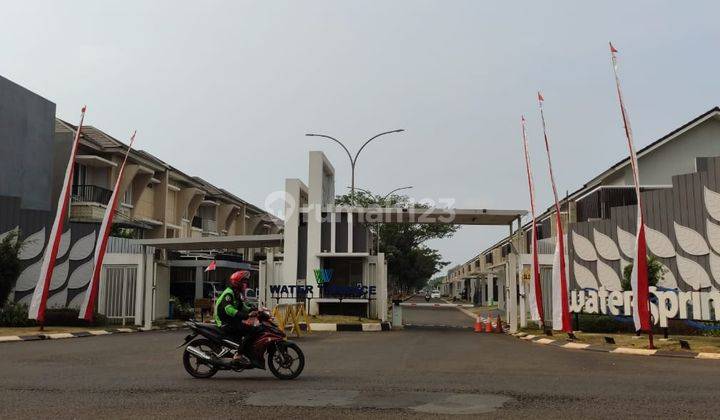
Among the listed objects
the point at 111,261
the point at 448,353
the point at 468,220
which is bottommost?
the point at 448,353

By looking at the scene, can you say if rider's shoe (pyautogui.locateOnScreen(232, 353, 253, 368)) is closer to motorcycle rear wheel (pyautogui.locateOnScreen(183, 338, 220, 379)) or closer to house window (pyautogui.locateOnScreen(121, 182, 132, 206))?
motorcycle rear wheel (pyautogui.locateOnScreen(183, 338, 220, 379))

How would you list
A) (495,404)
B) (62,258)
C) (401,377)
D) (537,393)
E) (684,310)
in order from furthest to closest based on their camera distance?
(62,258) < (684,310) < (401,377) < (537,393) < (495,404)

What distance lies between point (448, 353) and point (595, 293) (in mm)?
9492

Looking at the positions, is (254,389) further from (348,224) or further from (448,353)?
(348,224)

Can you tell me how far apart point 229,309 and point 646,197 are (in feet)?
60.9

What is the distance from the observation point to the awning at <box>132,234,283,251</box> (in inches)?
1070

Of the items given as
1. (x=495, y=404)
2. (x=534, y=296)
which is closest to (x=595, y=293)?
(x=534, y=296)

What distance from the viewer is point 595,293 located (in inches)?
886

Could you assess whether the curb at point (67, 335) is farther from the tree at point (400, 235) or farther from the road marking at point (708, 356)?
the tree at point (400, 235)

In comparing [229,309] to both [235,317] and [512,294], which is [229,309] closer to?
[235,317]

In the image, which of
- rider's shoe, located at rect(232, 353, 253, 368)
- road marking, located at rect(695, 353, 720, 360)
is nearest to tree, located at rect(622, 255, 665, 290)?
road marking, located at rect(695, 353, 720, 360)

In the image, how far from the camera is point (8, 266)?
23266mm

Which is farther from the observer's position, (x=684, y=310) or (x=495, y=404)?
(x=684, y=310)

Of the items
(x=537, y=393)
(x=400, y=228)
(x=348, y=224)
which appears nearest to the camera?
(x=537, y=393)
